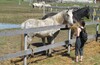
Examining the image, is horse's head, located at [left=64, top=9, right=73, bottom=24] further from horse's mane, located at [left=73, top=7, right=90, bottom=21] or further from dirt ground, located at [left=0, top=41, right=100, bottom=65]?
horse's mane, located at [left=73, top=7, right=90, bottom=21]

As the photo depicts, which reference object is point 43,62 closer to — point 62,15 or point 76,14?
point 62,15

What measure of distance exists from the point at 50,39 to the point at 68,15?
4.04 ft

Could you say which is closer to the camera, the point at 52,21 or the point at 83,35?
the point at 83,35

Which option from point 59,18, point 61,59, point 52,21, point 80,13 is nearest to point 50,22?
point 52,21

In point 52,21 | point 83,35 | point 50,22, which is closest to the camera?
point 83,35

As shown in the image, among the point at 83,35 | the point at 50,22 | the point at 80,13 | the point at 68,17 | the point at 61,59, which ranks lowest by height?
the point at 61,59

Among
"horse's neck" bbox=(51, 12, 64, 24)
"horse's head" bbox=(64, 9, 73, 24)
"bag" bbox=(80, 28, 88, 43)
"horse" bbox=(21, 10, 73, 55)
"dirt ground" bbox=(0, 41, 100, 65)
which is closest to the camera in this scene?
"dirt ground" bbox=(0, 41, 100, 65)

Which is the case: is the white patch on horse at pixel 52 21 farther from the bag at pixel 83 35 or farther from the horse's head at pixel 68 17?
the bag at pixel 83 35

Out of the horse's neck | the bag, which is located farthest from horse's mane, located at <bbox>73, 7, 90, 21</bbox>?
the bag

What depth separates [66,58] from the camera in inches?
468

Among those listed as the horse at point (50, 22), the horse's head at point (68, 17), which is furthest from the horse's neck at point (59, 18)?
the horse's head at point (68, 17)

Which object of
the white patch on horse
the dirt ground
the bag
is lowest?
the dirt ground

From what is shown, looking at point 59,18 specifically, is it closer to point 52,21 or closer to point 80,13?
point 52,21

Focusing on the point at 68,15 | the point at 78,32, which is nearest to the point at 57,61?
the point at 78,32
